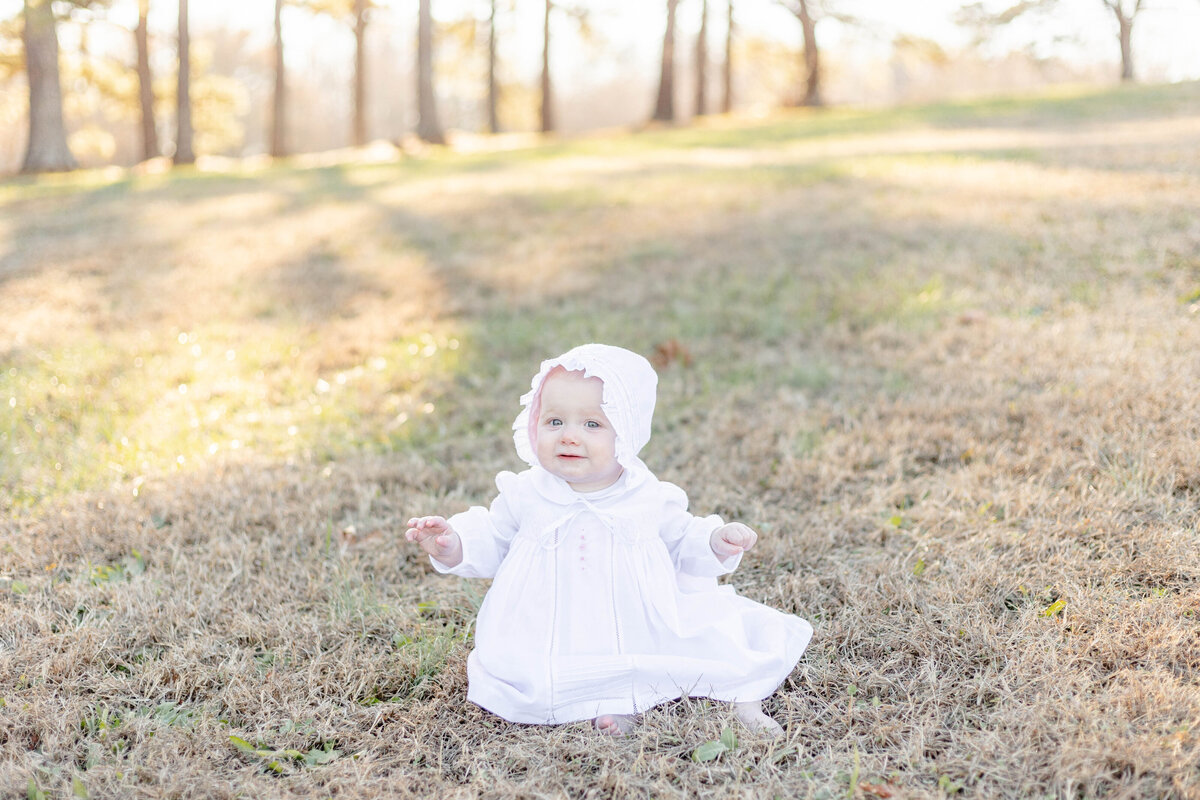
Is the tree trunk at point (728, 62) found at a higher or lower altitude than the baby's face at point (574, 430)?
higher

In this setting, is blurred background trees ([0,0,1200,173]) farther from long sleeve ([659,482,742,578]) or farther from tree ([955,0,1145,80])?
long sleeve ([659,482,742,578])

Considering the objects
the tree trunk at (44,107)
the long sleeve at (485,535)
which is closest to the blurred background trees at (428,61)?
the tree trunk at (44,107)

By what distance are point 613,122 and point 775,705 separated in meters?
62.8

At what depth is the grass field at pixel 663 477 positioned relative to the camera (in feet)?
7.60

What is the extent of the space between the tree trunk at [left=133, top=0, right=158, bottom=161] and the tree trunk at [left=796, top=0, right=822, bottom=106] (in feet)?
52.6

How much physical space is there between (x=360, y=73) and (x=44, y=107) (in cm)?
723

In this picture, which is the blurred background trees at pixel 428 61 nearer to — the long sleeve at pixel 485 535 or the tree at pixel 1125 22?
the tree at pixel 1125 22

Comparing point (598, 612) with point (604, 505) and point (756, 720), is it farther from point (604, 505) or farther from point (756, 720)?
point (756, 720)

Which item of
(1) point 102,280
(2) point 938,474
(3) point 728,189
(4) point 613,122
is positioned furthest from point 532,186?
(4) point 613,122

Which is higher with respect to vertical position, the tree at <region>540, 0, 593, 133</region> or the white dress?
the tree at <region>540, 0, 593, 133</region>

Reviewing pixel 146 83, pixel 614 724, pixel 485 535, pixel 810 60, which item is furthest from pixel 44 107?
pixel 614 724

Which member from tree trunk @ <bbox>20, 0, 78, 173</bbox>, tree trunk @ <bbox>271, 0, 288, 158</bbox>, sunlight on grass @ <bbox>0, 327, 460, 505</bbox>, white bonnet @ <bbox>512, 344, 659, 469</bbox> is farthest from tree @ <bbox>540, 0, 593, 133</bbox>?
white bonnet @ <bbox>512, 344, 659, 469</bbox>

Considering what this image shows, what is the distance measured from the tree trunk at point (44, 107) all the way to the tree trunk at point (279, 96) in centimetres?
486

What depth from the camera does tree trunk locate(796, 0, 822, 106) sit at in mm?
23750
